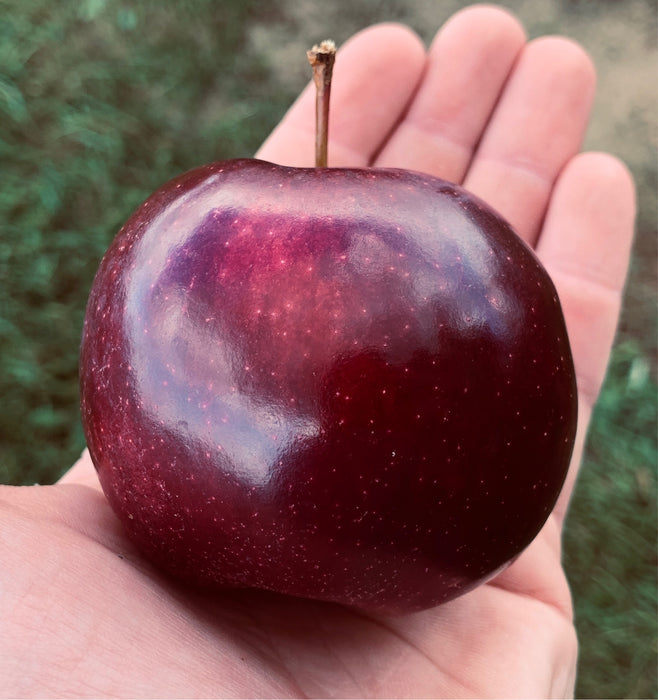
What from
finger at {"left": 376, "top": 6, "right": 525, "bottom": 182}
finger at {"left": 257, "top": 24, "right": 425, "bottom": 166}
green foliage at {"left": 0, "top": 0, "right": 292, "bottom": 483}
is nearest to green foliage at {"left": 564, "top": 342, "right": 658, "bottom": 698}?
finger at {"left": 376, "top": 6, "right": 525, "bottom": 182}

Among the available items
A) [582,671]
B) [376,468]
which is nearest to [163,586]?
[376,468]

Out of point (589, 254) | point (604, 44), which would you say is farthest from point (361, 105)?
point (604, 44)

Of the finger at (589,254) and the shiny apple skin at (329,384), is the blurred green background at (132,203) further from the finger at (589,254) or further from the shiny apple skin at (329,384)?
the shiny apple skin at (329,384)

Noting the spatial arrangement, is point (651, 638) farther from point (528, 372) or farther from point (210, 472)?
point (210, 472)

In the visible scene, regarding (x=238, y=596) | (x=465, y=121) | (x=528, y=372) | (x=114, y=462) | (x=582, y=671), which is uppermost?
(x=465, y=121)

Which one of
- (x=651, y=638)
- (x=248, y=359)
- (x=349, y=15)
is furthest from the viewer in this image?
(x=349, y=15)

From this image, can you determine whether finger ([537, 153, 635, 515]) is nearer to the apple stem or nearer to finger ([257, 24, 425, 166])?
finger ([257, 24, 425, 166])
